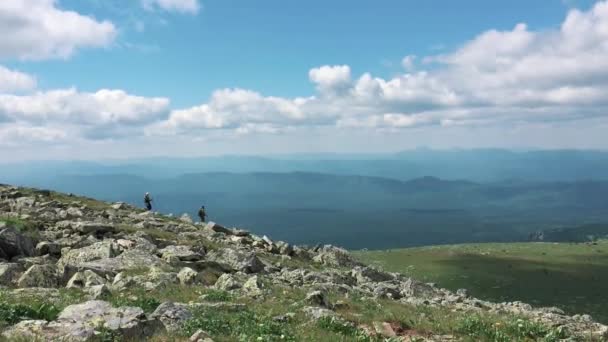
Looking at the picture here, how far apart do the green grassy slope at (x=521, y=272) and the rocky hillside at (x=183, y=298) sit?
4549cm

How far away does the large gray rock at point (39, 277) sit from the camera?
2047 cm

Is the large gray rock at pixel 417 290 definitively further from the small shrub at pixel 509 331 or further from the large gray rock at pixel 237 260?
the small shrub at pixel 509 331

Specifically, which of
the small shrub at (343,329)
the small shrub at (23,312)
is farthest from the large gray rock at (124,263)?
the small shrub at (343,329)

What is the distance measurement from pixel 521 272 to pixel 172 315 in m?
101

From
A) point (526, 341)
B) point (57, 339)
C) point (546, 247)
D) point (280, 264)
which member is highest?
point (57, 339)

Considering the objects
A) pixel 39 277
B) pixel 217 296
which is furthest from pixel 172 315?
pixel 39 277

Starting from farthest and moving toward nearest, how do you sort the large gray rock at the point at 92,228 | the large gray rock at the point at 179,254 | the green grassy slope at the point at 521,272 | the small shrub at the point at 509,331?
the green grassy slope at the point at 521,272
the large gray rock at the point at 92,228
the large gray rock at the point at 179,254
the small shrub at the point at 509,331

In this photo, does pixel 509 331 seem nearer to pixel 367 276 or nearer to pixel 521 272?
pixel 367 276

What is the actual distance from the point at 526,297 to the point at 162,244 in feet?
211

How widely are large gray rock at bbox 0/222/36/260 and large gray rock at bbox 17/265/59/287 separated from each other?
18.8 feet

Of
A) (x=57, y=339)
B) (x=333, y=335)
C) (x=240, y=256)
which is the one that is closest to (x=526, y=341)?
(x=333, y=335)

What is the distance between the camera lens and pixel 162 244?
3562 centimetres

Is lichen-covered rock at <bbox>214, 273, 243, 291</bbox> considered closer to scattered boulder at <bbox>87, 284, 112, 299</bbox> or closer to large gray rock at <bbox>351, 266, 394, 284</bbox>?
scattered boulder at <bbox>87, 284, 112, 299</bbox>

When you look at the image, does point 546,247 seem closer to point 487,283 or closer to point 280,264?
point 487,283
